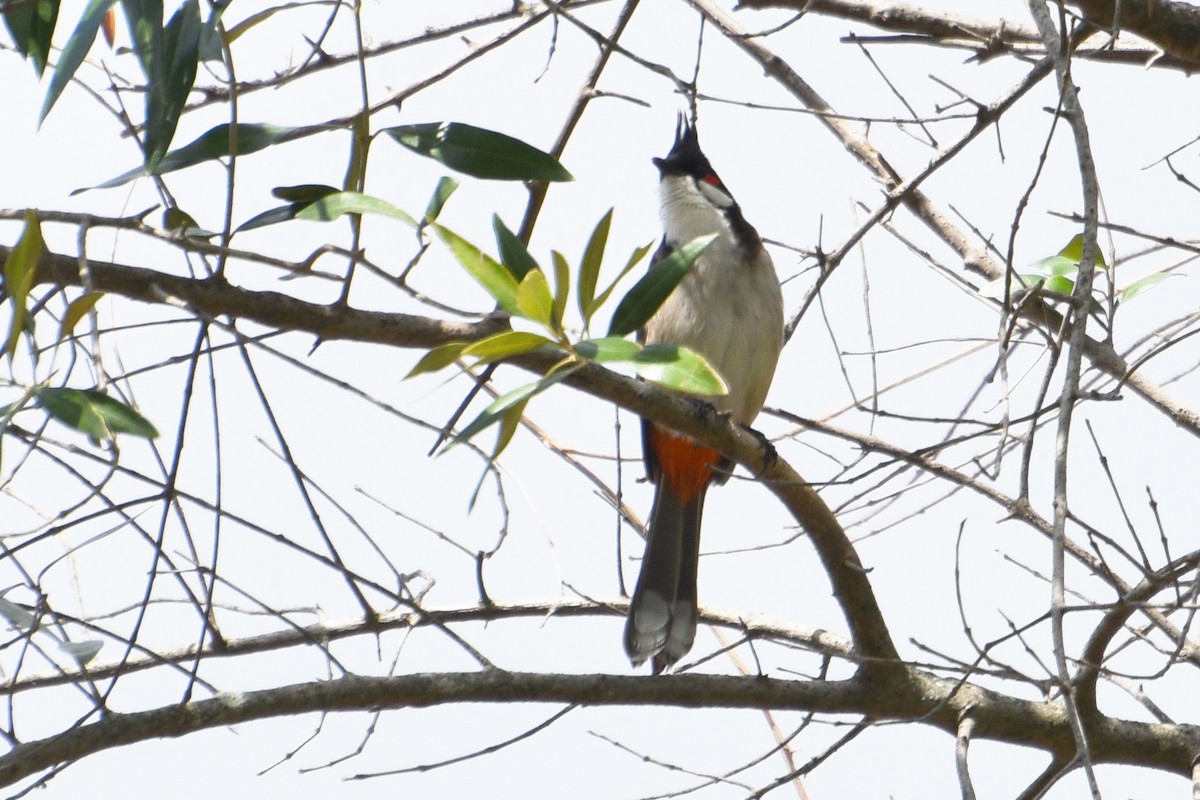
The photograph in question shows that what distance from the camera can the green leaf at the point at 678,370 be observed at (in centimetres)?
138

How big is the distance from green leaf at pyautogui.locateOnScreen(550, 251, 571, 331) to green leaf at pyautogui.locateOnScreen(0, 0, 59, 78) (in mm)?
811

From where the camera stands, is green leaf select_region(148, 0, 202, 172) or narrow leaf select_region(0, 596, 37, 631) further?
narrow leaf select_region(0, 596, 37, 631)

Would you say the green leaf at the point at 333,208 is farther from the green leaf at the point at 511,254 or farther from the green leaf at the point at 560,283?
the green leaf at the point at 560,283

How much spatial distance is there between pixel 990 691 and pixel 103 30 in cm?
207

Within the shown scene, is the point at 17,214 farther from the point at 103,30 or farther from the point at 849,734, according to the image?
the point at 849,734

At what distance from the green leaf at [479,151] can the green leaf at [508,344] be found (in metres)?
0.41

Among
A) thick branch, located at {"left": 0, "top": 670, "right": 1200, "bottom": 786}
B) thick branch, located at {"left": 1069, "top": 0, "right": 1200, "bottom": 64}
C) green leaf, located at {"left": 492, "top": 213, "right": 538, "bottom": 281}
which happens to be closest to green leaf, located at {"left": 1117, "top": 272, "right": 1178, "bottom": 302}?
thick branch, located at {"left": 1069, "top": 0, "right": 1200, "bottom": 64}

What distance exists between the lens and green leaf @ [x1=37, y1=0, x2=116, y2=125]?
63.6 inches

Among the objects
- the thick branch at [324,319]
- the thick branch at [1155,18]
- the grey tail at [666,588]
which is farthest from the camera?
the grey tail at [666,588]

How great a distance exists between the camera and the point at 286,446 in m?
1.77

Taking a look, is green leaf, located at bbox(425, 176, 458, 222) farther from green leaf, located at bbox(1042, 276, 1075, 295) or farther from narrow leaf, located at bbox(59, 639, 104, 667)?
green leaf, located at bbox(1042, 276, 1075, 295)

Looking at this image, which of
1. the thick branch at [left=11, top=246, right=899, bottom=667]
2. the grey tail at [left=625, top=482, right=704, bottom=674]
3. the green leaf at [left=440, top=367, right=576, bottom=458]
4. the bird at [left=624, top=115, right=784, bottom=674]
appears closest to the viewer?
the green leaf at [left=440, top=367, right=576, bottom=458]

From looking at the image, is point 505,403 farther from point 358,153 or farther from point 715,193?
point 715,193

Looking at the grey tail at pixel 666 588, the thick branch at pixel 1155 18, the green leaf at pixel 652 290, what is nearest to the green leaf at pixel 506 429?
the green leaf at pixel 652 290
